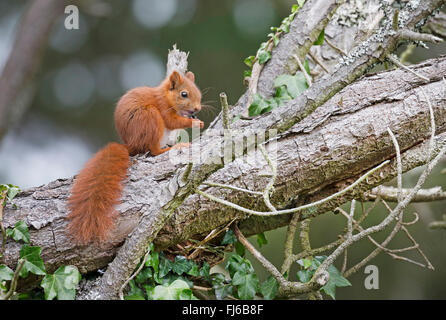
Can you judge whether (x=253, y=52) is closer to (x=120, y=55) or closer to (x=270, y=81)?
(x=120, y=55)

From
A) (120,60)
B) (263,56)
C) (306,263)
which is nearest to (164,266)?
(306,263)

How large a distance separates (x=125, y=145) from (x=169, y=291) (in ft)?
2.45

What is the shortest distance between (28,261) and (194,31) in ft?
9.15

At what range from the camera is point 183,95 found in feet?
7.91

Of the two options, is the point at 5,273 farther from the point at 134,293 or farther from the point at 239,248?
the point at 239,248

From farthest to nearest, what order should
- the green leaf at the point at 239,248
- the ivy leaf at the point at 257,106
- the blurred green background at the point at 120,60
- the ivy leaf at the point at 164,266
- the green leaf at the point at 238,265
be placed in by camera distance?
1. the blurred green background at the point at 120,60
2. the ivy leaf at the point at 257,106
3. the green leaf at the point at 239,248
4. the green leaf at the point at 238,265
5. the ivy leaf at the point at 164,266

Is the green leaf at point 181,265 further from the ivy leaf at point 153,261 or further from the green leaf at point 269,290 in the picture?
the green leaf at point 269,290

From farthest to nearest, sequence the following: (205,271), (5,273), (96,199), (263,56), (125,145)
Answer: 1. (263,56)
2. (125,145)
3. (205,271)
4. (96,199)
5. (5,273)

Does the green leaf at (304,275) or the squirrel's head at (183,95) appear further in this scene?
the squirrel's head at (183,95)

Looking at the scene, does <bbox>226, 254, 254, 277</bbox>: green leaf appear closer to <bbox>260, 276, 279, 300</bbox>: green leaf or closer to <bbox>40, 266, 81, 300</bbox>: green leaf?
<bbox>260, 276, 279, 300</bbox>: green leaf

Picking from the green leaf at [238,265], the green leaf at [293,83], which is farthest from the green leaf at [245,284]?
the green leaf at [293,83]

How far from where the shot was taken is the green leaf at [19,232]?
1489 millimetres

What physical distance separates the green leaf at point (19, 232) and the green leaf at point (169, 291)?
418 millimetres
